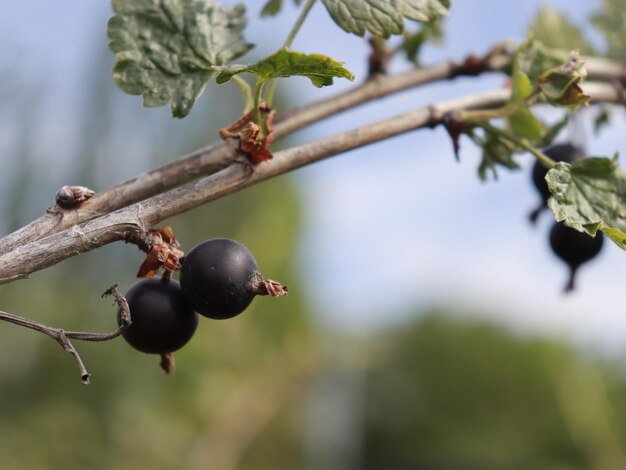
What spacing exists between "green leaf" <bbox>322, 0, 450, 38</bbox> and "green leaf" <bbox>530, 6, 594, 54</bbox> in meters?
0.70

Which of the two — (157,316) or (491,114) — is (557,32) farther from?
(157,316)

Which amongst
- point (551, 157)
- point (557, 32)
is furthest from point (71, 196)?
point (557, 32)

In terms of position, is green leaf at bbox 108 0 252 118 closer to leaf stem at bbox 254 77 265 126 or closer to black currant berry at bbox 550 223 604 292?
leaf stem at bbox 254 77 265 126

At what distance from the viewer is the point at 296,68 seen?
749 mm

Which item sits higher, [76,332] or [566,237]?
[76,332]

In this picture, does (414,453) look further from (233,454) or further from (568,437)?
(233,454)

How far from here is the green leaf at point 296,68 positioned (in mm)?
721

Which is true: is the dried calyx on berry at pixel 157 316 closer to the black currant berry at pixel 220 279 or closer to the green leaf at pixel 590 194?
the black currant berry at pixel 220 279

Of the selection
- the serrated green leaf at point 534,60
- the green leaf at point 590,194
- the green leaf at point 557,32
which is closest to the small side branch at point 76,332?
the green leaf at point 590,194

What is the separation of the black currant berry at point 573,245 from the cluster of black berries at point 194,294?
21.8 inches

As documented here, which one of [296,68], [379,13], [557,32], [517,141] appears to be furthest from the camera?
[557,32]

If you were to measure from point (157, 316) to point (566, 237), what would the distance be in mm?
695

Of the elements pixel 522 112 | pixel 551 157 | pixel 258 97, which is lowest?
pixel 551 157

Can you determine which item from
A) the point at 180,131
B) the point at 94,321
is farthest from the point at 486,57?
the point at 180,131
